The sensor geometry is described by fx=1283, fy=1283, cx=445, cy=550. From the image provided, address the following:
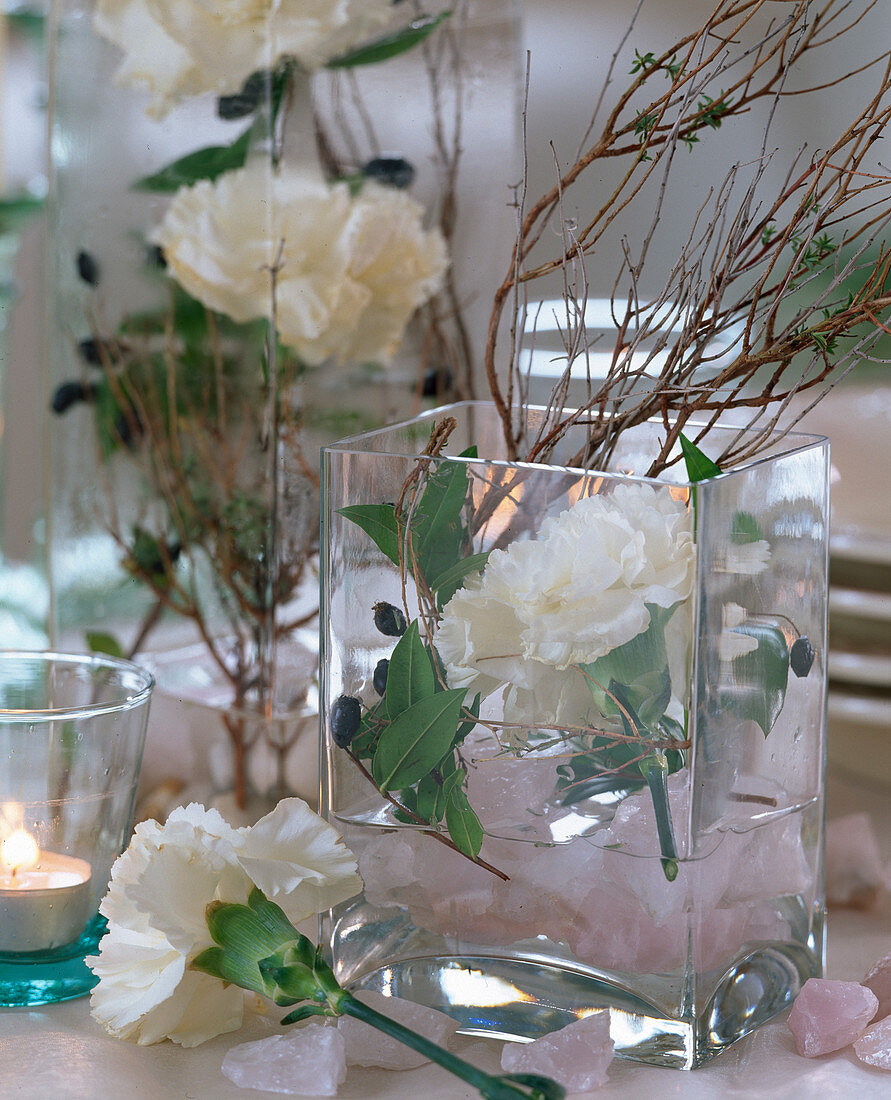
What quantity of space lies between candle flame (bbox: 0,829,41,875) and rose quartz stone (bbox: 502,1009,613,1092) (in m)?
0.16

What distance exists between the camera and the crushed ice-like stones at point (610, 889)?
0.34m

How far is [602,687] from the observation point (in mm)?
329

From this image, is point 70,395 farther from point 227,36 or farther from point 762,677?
point 762,677

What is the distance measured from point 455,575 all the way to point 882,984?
0.18 m

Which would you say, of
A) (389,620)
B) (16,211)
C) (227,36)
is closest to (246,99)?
(227,36)

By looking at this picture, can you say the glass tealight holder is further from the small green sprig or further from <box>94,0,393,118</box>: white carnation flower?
<box>94,0,393,118</box>: white carnation flower

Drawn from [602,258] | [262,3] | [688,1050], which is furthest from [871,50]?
[688,1050]

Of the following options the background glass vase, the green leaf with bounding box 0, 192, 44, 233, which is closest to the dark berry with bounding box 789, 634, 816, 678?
the background glass vase

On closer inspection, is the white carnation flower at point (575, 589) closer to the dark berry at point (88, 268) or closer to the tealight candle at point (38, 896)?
the tealight candle at point (38, 896)

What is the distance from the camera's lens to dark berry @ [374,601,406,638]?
0.36 m

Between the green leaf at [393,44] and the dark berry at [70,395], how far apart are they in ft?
0.60

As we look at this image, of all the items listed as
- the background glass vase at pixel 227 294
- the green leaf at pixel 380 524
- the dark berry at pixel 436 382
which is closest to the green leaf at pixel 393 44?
the background glass vase at pixel 227 294

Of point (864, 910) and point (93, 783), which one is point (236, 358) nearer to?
point (93, 783)

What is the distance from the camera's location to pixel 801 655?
37 centimetres
